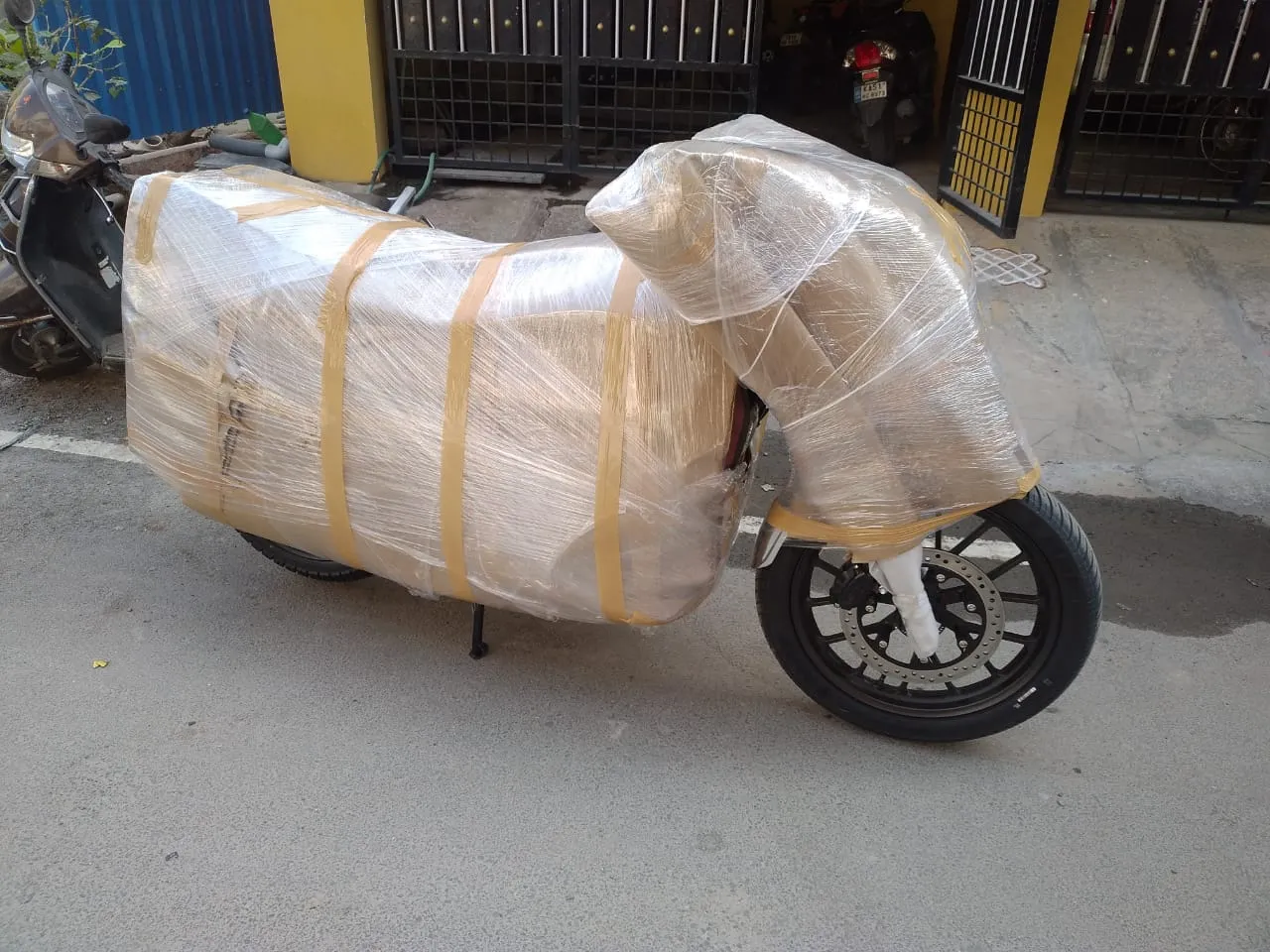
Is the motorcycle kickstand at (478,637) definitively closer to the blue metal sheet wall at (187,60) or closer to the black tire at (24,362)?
the black tire at (24,362)

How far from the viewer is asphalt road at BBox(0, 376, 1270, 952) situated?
2.12 meters

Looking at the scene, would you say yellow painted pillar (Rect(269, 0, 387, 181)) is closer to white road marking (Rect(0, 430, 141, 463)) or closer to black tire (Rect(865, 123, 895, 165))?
white road marking (Rect(0, 430, 141, 463))

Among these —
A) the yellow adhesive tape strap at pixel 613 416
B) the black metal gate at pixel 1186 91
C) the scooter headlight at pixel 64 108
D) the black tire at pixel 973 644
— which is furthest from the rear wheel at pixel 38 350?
the black metal gate at pixel 1186 91

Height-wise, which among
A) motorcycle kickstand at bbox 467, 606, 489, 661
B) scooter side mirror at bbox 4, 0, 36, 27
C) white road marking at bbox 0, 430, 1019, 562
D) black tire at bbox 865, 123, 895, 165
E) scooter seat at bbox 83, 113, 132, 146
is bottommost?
white road marking at bbox 0, 430, 1019, 562

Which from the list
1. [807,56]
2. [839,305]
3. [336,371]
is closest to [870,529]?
[839,305]

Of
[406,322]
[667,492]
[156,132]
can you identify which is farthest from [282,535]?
[156,132]

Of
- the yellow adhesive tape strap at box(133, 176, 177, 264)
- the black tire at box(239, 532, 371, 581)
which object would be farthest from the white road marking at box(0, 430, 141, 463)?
the yellow adhesive tape strap at box(133, 176, 177, 264)

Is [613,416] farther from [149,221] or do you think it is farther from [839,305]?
[149,221]

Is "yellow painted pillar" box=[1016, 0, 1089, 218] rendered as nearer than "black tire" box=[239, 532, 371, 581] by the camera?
No

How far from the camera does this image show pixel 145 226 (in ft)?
8.75

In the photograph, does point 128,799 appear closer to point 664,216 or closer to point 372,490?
point 372,490

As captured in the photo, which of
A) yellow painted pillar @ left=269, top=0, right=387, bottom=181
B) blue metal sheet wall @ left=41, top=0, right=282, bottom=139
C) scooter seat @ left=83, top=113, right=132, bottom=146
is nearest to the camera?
scooter seat @ left=83, top=113, right=132, bottom=146

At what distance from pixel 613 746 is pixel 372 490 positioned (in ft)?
2.91

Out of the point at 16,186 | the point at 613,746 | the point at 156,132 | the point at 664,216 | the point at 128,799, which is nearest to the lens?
the point at 664,216
